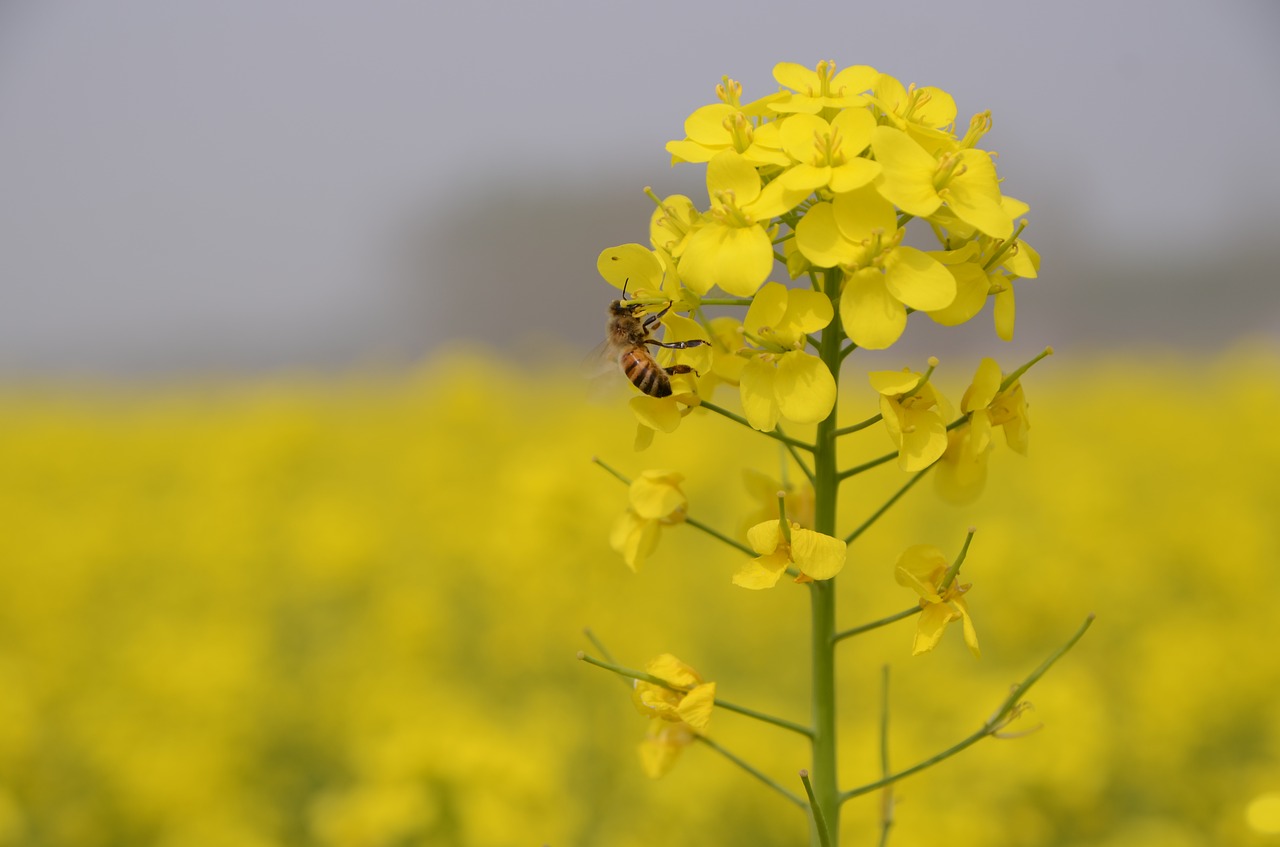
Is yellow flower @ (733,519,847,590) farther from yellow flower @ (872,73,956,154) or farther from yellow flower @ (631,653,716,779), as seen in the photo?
yellow flower @ (872,73,956,154)

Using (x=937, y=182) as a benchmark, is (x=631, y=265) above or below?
below

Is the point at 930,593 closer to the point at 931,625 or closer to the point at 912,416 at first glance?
the point at 931,625

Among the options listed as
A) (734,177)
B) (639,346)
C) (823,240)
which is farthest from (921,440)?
(639,346)

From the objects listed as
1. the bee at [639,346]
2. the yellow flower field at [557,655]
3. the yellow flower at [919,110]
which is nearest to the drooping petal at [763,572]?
the bee at [639,346]

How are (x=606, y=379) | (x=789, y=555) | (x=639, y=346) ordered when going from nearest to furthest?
(x=789, y=555) → (x=639, y=346) → (x=606, y=379)

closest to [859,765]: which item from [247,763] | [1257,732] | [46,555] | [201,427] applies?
[1257,732]

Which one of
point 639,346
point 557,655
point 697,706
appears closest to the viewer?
point 697,706
